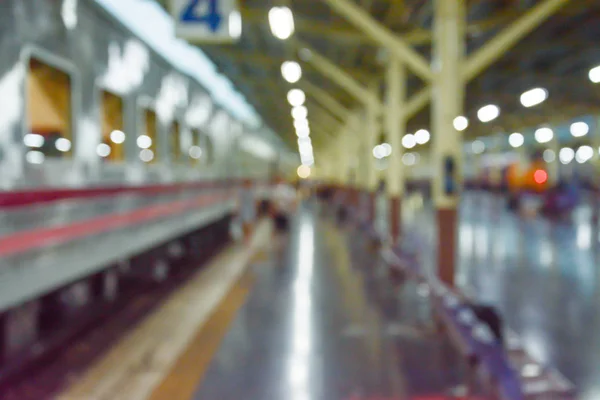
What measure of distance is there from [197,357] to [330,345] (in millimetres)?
1243

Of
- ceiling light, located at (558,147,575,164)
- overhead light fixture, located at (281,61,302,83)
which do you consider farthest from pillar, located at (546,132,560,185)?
overhead light fixture, located at (281,61,302,83)

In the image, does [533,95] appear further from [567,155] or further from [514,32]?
[567,155]

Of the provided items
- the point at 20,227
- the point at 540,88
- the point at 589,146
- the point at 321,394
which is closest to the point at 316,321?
the point at 321,394

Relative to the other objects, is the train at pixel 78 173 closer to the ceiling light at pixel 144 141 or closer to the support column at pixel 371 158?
the ceiling light at pixel 144 141

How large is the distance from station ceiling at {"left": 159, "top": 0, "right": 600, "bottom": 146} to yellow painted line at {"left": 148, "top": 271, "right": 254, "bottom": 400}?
596 centimetres

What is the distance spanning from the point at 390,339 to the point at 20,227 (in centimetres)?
348

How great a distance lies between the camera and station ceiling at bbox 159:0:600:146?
11.3m

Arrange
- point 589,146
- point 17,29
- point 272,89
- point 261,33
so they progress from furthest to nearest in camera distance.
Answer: point 589,146, point 272,89, point 261,33, point 17,29

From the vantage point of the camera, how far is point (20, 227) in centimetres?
469

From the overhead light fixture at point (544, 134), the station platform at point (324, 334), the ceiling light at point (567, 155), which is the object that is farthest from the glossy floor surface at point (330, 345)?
the ceiling light at point (567, 155)

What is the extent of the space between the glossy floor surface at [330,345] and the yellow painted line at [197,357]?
87mm

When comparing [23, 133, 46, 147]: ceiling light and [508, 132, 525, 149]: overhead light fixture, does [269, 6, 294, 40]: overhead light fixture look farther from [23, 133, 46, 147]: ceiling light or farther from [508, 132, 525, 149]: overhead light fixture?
[508, 132, 525, 149]: overhead light fixture

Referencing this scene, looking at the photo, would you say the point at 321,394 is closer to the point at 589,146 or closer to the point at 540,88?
the point at 540,88

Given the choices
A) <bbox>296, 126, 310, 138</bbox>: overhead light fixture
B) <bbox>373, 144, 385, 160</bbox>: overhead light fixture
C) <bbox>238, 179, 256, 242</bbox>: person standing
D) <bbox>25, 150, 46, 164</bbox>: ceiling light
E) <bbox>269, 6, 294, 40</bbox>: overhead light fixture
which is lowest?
<bbox>238, 179, 256, 242</bbox>: person standing
